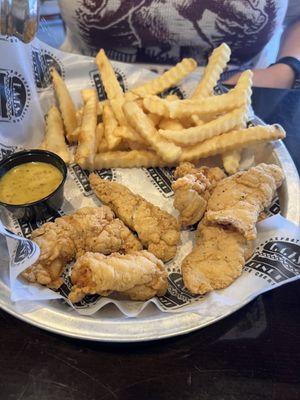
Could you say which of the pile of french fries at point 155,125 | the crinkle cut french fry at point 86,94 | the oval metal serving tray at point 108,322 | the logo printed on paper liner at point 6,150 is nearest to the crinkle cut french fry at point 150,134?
the pile of french fries at point 155,125

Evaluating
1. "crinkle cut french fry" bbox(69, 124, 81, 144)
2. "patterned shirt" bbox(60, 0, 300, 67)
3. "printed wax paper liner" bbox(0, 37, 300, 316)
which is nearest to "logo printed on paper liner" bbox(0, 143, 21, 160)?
"printed wax paper liner" bbox(0, 37, 300, 316)

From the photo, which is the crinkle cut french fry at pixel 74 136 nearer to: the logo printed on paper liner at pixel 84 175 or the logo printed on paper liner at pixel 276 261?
the logo printed on paper liner at pixel 84 175

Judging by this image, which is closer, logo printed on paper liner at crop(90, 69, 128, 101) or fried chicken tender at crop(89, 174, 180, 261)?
fried chicken tender at crop(89, 174, 180, 261)

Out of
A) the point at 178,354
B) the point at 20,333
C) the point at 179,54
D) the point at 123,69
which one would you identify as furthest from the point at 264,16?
the point at 20,333

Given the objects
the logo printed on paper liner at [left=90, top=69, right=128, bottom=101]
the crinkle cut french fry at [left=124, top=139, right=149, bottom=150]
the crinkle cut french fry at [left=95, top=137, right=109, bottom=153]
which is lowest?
the crinkle cut french fry at [left=95, top=137, right=109, bottom=153]

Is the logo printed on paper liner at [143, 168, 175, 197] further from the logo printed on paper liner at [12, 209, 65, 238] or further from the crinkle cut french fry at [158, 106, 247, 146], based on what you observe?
the logo printed on paper liner at [12, 209, 65, 238]

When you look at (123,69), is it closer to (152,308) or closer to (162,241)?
(162,241)

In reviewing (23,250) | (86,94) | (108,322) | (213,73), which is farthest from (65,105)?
(108,322)
